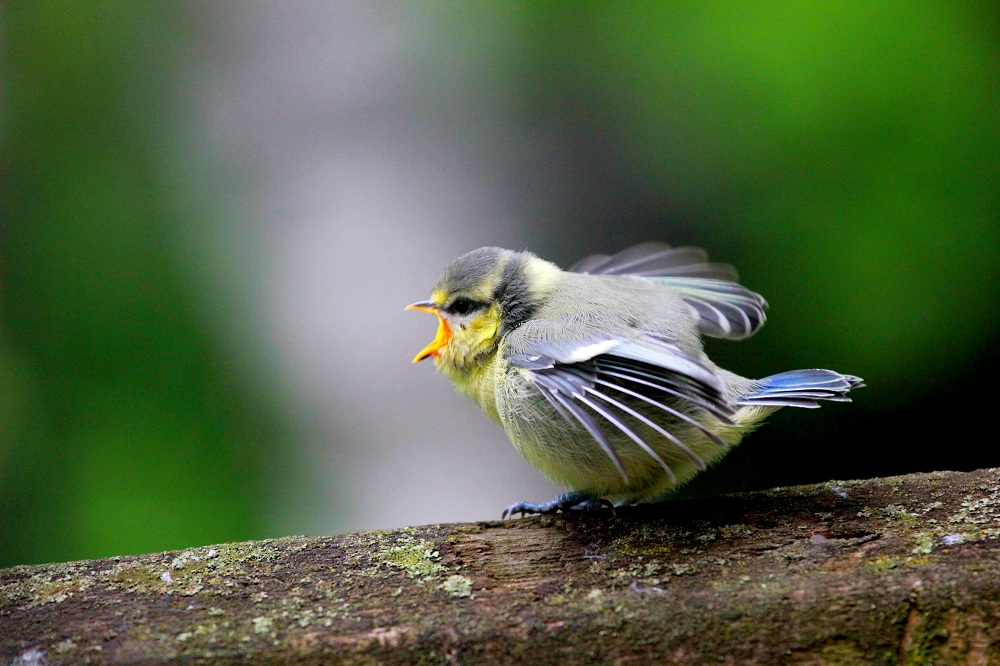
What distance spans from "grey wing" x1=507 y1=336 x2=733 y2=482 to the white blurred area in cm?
182

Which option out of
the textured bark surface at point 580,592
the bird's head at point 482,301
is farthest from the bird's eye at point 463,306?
the textured bark surface at point 580,592

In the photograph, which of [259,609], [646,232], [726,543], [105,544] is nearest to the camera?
[259,609]

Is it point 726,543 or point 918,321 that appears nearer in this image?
point 726,543

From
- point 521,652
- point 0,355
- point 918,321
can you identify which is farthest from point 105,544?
point 918,321

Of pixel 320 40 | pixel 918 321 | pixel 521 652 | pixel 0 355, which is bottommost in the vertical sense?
pixel 521 652

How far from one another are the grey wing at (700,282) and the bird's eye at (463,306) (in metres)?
0.61

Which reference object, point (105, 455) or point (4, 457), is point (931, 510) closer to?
point (105, 455)

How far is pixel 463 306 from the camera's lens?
7.29ft

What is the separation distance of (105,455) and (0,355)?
22.5 inches

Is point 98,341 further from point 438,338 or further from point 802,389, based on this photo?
point 802,389

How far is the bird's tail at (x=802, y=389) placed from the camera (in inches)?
68.9

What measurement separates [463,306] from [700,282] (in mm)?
805

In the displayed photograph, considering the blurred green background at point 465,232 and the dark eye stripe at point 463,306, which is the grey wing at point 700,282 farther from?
the dark eye stripe at point 463,306

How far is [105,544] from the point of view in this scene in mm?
2822
